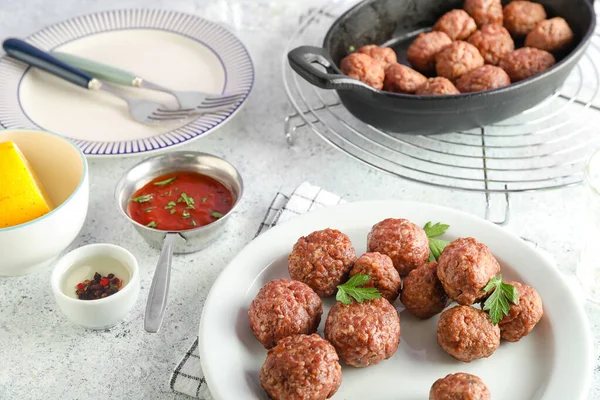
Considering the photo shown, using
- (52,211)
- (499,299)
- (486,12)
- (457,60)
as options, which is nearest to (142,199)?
(52,211)

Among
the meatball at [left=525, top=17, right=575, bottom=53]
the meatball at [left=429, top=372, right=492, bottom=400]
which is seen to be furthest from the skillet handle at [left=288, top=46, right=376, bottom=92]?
the meatball at [left=429, top=372, right=492, bottom=400]

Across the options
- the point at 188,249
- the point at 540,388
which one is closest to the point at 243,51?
the point at 188,249

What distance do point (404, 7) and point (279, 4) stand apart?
84 cm

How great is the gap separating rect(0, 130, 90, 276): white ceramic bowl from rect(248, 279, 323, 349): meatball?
0.62m

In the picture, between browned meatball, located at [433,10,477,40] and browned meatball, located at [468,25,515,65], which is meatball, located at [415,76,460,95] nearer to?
browned meatball, located at [468,25,515,65]

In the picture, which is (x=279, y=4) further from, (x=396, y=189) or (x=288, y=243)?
(x=288, y=243)

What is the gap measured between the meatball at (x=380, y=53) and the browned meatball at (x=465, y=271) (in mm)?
1039

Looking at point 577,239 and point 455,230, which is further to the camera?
point 577,239

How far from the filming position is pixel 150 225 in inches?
85.4

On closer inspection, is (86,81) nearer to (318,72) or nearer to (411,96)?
(318,72)

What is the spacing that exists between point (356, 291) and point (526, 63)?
1283mm

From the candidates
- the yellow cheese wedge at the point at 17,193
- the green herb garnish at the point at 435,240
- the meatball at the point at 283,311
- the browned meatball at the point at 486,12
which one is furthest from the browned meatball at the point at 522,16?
the yellow cheese wedge at the point at 17,193

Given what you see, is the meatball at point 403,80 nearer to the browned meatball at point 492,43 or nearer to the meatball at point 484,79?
the meatball at point 484,79

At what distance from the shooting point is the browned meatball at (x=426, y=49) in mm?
2713
